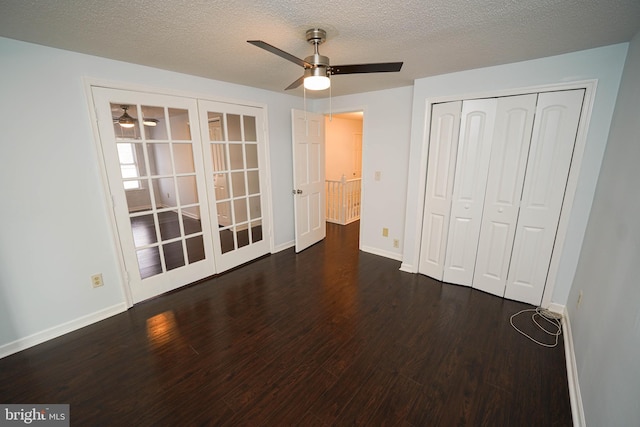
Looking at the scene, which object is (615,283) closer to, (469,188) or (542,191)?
(542,191)

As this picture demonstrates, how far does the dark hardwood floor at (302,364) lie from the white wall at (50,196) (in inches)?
10.4

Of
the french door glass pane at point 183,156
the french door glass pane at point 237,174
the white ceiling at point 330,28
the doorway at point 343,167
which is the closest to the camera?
the white ceiling at point 330,28

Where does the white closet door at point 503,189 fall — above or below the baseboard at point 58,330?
above

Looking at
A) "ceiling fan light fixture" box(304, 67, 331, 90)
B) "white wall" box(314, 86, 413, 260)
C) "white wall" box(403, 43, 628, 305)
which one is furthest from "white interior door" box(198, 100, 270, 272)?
"white wall" box(403, 43, 628, 305)

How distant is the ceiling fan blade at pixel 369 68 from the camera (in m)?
1.68

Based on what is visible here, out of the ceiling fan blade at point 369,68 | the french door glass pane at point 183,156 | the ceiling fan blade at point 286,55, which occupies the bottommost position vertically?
the french door glass pane at point 183,156

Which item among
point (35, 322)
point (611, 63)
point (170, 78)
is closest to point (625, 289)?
point (611, 63)

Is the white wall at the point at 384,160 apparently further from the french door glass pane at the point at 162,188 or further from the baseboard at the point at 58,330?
the baseboard at the point at 58,330

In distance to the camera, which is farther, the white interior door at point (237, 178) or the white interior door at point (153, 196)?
the white interior door at point (237, 178)

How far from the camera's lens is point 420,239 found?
3172 mm

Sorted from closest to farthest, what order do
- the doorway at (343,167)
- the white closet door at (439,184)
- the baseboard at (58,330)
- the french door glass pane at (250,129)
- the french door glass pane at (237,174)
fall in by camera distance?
the baseboard at (58,330)
the white closet door at (439,184)
the french door glass pane at (237,174)
the french door glass pane at (250,129)
the doorway at (343,167)

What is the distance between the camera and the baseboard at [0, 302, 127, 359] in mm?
1985

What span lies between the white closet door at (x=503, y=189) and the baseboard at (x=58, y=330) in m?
3.67

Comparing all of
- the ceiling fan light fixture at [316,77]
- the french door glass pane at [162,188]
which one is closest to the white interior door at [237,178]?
the french door glass pane at [162,188]
